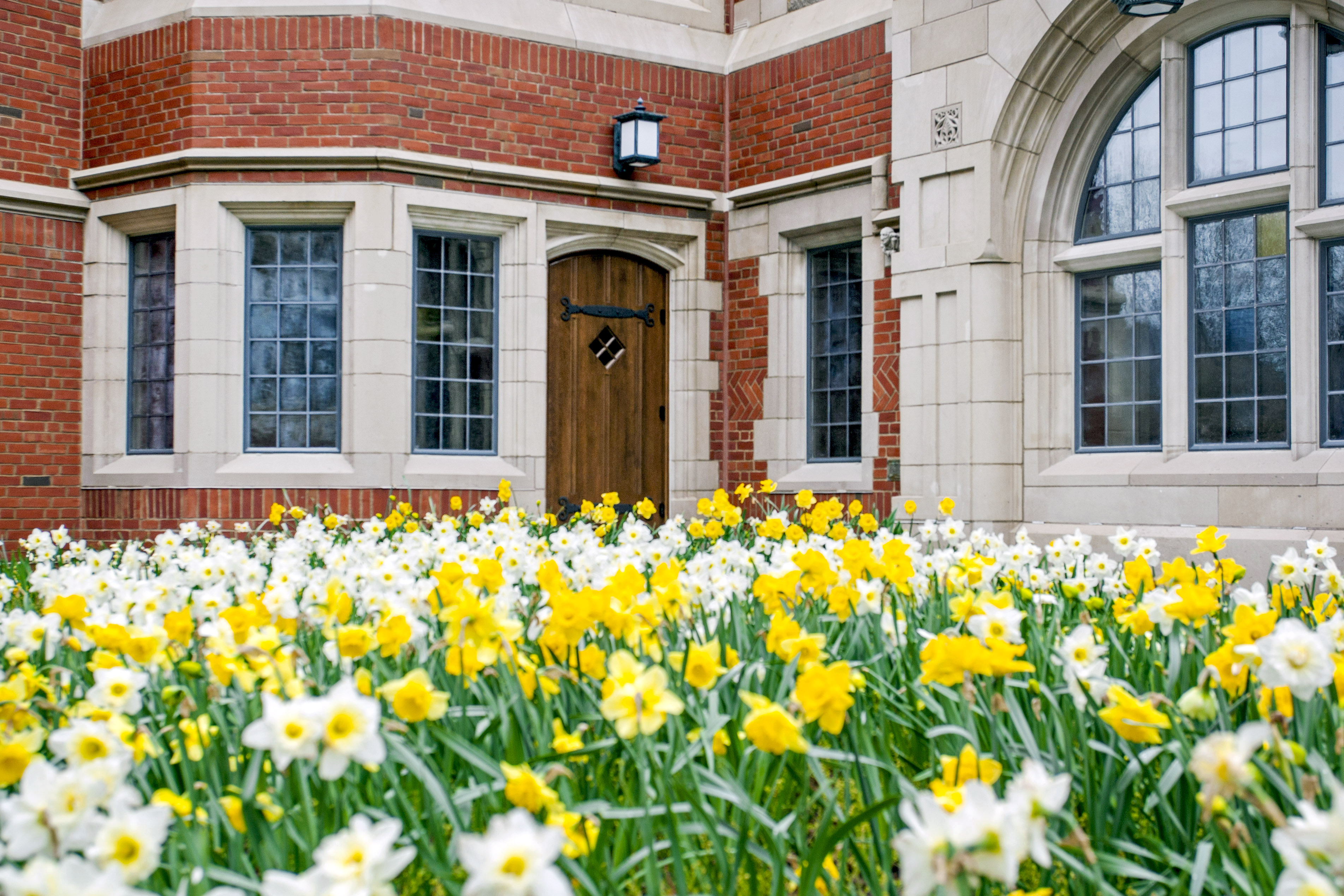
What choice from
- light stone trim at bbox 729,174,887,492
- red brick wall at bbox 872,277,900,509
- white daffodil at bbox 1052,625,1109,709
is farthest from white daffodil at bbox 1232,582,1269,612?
light stone trim at bbox 729,174,887,492

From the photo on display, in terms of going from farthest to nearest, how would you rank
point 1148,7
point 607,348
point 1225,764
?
point 607,348 < point 1148,7 < point 1225,764

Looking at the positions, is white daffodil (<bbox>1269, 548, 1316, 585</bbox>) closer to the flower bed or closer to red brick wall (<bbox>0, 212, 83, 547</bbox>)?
the flower bed

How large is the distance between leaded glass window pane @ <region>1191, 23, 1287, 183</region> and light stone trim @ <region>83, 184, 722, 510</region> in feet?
15.0

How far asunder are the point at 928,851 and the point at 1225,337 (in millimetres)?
7344

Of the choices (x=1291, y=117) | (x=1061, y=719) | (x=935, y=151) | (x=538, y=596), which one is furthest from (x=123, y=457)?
(x=1061, y=719)

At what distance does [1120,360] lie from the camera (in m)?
8.48

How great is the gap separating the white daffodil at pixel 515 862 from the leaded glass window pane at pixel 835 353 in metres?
8.73

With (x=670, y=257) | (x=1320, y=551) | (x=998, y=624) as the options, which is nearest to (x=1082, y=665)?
(x=998, y=624)

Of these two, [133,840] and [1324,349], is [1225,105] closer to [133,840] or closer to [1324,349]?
[1324,349]

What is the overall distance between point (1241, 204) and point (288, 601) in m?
6.67

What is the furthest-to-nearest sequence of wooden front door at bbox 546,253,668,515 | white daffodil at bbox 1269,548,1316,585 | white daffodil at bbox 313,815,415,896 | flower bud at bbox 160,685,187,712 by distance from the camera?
wooden front door at bbox 546,253,668,515 < white daffodil at bbox 1269,548,1316,585 < flower bud at bbox 160,685,187,712 < white daffodil at bbox 313,815,415,896

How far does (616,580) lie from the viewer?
2.59m

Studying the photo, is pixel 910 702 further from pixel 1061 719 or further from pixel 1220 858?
pixel 1220 858

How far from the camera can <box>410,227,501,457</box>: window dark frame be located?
31.7 ft
